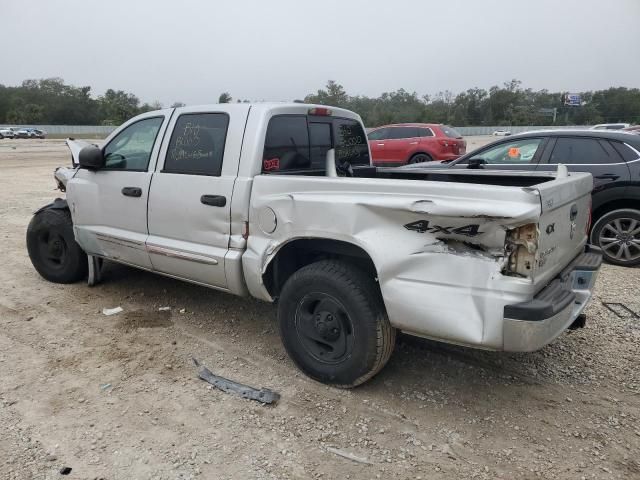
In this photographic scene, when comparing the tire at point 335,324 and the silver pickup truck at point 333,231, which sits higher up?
the silver pickup truck at point 333,231

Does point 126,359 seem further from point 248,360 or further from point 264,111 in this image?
point 264,111

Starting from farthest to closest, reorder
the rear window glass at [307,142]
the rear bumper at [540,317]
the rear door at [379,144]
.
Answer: the rear door at [379,144] → the rear window glass at [307,142] → the rear bumper at [540,317]

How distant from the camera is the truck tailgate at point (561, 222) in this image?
2.58 metres

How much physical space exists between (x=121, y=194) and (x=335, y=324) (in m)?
2.38

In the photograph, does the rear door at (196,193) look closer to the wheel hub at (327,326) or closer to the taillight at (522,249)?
the wheel hub at (327,326)

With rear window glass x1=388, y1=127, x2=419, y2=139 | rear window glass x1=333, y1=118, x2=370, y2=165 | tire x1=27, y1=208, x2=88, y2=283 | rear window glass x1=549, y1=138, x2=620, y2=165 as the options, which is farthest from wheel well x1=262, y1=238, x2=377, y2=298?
rear window glass x1=388, y1=127, x2=419, y2=139

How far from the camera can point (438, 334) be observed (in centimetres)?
271

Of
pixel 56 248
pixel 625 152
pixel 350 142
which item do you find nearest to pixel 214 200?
pixel 350 142

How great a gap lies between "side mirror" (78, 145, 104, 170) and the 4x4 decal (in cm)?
306

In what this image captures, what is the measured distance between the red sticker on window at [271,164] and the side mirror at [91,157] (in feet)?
5.92

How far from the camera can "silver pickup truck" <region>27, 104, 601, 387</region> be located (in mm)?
2529

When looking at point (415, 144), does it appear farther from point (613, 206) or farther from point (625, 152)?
point (613, 206)

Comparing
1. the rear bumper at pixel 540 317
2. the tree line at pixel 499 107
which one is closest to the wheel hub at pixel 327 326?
the rear bumper at pixel 540 317

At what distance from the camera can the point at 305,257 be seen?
361cm
